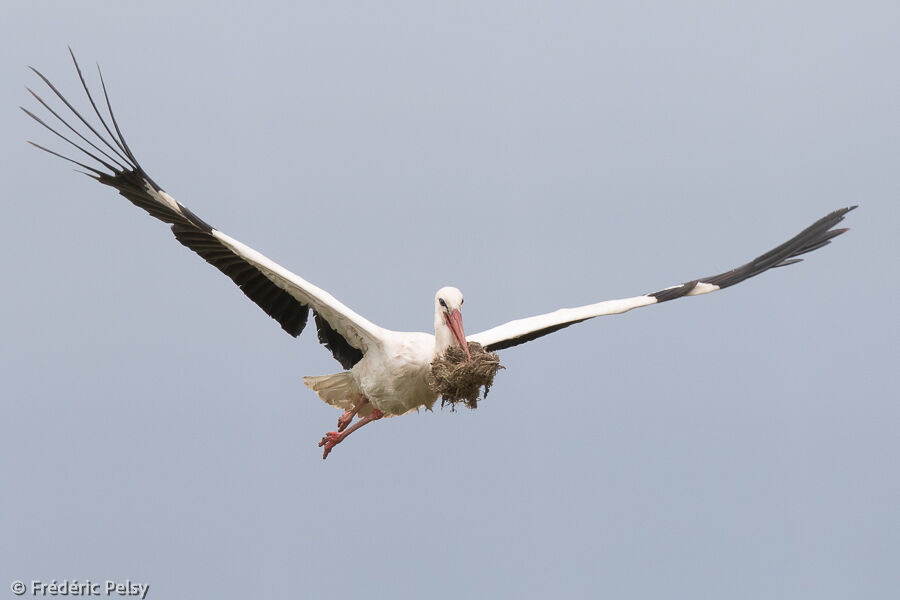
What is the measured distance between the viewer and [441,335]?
28.3 feet

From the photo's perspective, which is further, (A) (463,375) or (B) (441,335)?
(B) (441,335)

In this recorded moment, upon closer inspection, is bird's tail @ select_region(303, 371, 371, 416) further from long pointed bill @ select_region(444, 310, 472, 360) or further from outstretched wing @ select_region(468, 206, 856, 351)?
long pointed bill @ select_region(444, 310, 472, 360)

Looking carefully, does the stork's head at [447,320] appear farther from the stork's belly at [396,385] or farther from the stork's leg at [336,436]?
the stork's leg at [336,436]

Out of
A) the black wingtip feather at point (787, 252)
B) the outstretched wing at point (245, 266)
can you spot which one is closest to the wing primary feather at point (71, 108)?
the outstretched wing at point (245, 266)

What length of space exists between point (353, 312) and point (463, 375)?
102cm

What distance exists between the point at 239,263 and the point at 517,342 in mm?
2169

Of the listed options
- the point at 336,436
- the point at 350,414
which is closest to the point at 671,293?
the point at 350,414

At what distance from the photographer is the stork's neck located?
862 cm

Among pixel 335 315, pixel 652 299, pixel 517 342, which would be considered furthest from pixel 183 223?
pixel 652 299

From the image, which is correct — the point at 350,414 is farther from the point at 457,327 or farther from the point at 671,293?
the point at 671,293

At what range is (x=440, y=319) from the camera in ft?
28.3

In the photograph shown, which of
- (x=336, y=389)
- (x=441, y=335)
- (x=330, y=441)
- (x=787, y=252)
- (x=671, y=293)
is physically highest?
(x=787, y=252)

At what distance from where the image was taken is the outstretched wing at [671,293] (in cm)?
933

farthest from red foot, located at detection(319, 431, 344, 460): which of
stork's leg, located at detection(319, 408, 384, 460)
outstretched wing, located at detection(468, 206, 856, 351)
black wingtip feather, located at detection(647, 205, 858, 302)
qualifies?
black wingtip feather, located at detection(647, 205, 858, 302)
